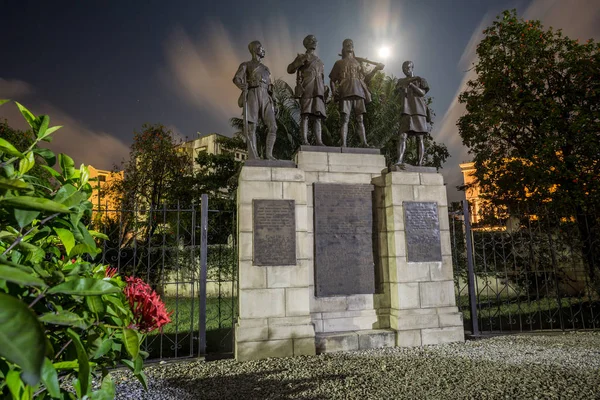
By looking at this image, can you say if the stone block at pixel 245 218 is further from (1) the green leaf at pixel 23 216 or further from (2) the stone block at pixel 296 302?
(1) the green leaf at pixel 23 216

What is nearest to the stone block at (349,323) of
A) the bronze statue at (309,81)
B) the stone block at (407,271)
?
the stone block at (407,271)

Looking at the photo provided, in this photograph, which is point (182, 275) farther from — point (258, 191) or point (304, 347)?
point (304, 347)

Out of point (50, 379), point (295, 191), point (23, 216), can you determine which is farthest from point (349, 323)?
point (23, 216)

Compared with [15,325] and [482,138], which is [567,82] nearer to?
[482,138]

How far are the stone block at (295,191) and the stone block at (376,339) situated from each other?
7.96ft

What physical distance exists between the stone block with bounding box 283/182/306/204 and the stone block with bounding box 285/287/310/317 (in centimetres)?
146

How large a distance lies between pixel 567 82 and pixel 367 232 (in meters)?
7.81

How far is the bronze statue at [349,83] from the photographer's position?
7.29m

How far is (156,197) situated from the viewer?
19.0 meters

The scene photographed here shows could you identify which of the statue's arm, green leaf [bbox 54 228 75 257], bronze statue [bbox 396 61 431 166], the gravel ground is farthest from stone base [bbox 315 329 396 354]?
green leaf [bbox 54 228 75 257]

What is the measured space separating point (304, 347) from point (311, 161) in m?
3.16

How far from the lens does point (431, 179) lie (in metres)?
6.96

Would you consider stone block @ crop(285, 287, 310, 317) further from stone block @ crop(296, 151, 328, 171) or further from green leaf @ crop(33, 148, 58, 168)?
green leaf @ crop(33, 148, 58, 168)

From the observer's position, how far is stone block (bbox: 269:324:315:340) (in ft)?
18.7
